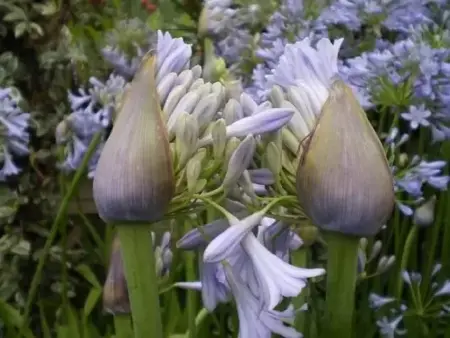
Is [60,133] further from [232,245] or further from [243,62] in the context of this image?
[232,245]

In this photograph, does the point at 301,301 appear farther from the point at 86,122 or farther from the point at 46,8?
the point at 46,8

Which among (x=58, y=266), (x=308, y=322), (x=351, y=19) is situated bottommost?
(x=58, y=266)

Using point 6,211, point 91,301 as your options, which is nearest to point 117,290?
point 91,301

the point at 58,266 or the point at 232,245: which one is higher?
the point at 232,245

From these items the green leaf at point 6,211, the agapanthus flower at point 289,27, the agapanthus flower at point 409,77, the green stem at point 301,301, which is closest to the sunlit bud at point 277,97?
the green stem at point 301,301

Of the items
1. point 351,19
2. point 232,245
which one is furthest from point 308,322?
point 351,19

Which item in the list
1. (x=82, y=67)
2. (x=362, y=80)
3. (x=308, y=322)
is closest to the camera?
(x=308, y=322)
